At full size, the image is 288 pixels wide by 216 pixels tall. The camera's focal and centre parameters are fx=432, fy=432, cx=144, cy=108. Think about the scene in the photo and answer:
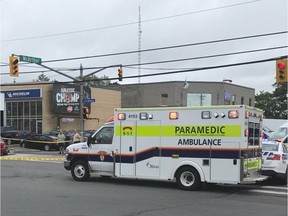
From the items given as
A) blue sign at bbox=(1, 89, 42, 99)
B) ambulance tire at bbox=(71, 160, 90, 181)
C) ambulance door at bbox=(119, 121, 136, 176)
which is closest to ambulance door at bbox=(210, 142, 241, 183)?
ambulance door at bbox=(119, 121, 136, 176)

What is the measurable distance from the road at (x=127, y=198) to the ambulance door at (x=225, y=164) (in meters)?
0.44

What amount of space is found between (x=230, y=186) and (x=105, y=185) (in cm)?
396

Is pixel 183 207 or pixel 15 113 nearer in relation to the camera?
pixel 183 207

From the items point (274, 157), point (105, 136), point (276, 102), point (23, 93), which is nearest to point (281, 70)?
point (274, 157)

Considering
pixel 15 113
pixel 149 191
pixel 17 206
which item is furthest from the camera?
pixel 15 113

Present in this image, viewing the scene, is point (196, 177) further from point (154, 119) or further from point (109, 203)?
point (109, 203)

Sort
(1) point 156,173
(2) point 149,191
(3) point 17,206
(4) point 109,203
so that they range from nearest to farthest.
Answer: (3) point 17,206
(4) point 109,203
(2) point 149,191
(1) point 156,173

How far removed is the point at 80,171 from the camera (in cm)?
1438

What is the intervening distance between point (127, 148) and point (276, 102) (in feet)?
277

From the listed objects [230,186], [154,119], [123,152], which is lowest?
[230,186]

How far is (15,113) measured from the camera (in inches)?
1972

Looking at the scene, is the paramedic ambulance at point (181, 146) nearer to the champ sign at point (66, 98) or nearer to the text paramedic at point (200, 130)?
the text paramedic at point (200, 130)

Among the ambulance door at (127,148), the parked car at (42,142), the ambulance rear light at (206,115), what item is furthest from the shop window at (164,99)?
the ambulance rear light at (206,115)

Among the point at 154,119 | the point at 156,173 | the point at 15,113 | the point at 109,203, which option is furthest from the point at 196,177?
the point at 15,113
